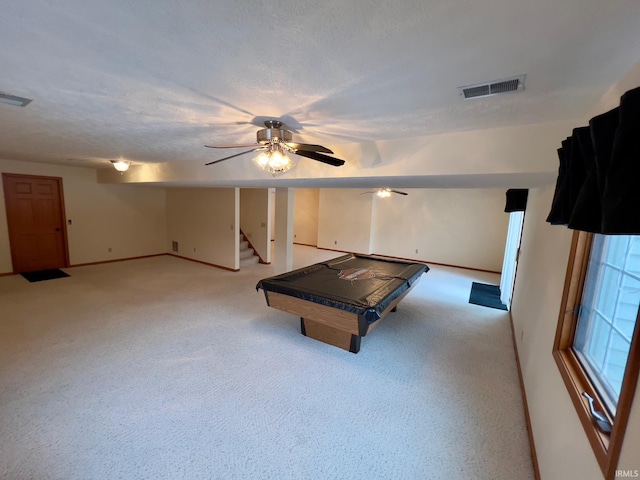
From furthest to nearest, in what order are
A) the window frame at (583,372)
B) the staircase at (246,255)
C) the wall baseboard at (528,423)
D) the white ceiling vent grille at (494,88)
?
the staircase at (246,255)
the wall baseboard at (528,423)
the white ceiling vent grille at (494,88)
the window frame at (583,372)

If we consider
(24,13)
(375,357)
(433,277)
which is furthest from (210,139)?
(433,277)

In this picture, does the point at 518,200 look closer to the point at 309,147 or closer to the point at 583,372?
the point at 583,372

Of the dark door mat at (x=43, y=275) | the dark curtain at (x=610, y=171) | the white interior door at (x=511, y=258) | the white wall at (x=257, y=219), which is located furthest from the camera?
the white wall at (x=257, y=219)

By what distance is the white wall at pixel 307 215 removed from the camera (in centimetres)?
980

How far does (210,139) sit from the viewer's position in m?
2.74

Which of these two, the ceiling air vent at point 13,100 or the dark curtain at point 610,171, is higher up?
the ceiling air vent at point 13,100

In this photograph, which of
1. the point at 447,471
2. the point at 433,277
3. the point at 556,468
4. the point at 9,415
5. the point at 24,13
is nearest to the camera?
the point at 24,13

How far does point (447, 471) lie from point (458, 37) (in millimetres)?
2350

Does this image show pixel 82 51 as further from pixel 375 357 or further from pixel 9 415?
pixel 375 357

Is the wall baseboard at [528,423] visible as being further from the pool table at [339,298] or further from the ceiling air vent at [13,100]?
the ceiling air vent at [13,100]

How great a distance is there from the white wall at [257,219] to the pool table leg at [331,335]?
401cm

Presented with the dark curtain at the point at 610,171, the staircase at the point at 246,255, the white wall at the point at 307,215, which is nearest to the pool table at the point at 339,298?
the dark curtain at the point at 610,171

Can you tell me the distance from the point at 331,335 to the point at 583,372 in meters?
2.15

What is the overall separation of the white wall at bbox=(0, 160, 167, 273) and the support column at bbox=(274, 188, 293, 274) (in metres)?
3.78
